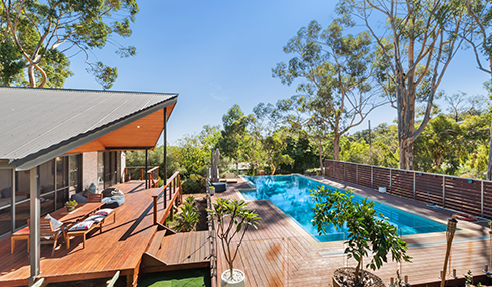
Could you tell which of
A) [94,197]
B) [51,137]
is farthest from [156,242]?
[94,197]

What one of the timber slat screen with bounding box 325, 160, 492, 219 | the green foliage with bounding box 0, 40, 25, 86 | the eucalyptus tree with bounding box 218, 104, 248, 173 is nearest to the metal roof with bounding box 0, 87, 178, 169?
the green foliage with bounding box 0, 40, 25, 86

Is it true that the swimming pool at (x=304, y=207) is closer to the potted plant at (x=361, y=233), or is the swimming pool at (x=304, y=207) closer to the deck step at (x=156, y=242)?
the potted plant at (x=361, y=233)

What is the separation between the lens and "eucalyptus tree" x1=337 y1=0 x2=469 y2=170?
458 inches

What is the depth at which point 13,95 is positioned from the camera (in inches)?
230

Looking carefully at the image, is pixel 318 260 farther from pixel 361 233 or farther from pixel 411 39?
pixel 411 39

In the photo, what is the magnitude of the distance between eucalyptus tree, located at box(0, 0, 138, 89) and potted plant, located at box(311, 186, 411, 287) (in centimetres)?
1439

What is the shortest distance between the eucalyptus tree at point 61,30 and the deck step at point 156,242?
38.6ft

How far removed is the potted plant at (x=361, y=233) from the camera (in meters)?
2.54

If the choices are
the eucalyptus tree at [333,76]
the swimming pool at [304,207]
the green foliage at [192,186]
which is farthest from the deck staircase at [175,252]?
the eucalyptus tree at [333,76]

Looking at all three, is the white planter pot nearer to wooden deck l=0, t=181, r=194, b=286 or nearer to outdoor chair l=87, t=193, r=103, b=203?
wooden deck l=0, t=181, r=194, b=286

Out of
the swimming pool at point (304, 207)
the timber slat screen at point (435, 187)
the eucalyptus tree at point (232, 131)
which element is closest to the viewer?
the swimming pool at point (304, 207)

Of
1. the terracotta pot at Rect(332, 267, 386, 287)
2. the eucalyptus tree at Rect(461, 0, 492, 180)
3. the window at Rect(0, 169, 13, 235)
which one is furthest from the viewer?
the eucalyptus tree at Rect(461, 0, 492, 180)

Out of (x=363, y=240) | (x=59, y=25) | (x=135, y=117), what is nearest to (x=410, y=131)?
(x=363, y=240)

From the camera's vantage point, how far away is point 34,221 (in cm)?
307
